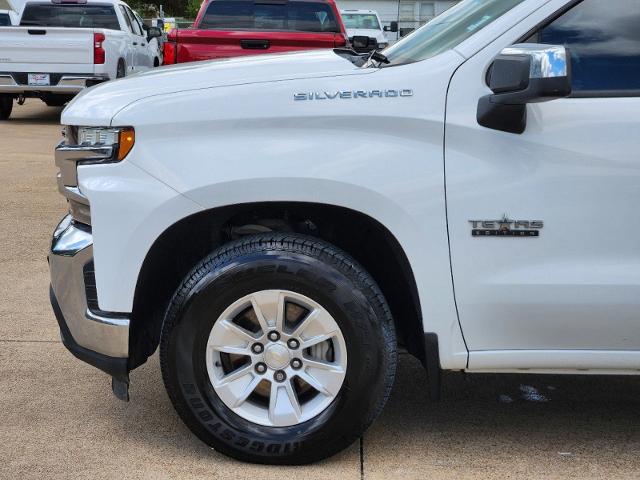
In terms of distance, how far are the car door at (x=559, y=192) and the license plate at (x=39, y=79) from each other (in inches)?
479

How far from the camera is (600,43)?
3473mm

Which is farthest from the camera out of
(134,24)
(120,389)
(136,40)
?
(134,24)

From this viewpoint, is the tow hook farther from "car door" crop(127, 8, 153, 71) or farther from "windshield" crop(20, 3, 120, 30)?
"car door" crop(127, 8, 153, 71)

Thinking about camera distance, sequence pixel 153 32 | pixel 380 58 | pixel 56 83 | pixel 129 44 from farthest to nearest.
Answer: pixel 153 32
pixel 129 44
pixel 56 83
pixel 380 58

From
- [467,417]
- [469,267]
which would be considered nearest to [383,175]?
[469,267]

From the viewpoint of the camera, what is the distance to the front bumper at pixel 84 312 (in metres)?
3.56

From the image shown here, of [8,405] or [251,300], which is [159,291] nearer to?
[251,300]

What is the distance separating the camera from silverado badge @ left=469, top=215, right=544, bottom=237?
3379 millimetres

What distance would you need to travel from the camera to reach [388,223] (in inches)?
135

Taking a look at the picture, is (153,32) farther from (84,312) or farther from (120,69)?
(84,312)

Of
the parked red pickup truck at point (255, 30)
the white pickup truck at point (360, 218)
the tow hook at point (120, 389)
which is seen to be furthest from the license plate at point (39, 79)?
the tow hook at point (120, 389)

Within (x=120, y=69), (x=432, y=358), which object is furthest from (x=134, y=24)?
(x=432, y=358)

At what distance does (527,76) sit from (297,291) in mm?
1095

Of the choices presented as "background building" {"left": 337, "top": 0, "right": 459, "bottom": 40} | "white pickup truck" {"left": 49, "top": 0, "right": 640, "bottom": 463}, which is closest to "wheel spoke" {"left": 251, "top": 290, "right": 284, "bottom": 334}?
"white pickup truck" {"left": 49, "top": 0, "right": 640, "bottom": 463}
